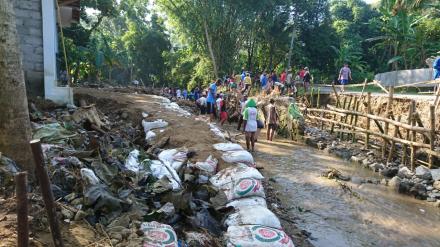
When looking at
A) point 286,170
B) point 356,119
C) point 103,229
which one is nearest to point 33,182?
point 103,229

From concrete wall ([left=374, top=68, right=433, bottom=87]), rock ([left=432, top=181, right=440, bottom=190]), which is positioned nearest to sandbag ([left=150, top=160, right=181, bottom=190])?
rock ([left=432, top=181, right=440, bottom=190])

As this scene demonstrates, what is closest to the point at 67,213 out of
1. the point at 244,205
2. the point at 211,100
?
the point at 244,205

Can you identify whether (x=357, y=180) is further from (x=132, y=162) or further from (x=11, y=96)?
(x=11, y=96)

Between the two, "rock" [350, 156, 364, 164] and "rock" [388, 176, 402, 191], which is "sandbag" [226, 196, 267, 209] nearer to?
"rock" [388, 176, 402, 191]

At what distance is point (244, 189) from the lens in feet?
17.4

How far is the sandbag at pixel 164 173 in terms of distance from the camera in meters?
4.81

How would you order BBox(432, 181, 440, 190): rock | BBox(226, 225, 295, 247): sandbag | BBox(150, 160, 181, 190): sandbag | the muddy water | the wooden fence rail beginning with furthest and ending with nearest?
the wooden fence rail → BBox(432, 181, 440, 190): rock → the muddy water → BBox(150, 160, 181, 190): sandbag → BBox(226, 225, 295, 247): sandbag

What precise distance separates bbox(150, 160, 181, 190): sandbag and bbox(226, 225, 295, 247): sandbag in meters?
0.94

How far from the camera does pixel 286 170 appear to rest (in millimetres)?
8383

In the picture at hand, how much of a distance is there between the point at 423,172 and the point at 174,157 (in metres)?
4.82

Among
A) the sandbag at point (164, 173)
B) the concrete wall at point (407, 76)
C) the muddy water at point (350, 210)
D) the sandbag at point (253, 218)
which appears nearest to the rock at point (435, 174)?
the muddy water at point (350, 210)

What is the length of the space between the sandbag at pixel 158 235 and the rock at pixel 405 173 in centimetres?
600

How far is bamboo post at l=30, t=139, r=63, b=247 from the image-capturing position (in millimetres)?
2301

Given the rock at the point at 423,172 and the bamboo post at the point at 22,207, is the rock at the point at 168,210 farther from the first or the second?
the rock at the point at 423,172
